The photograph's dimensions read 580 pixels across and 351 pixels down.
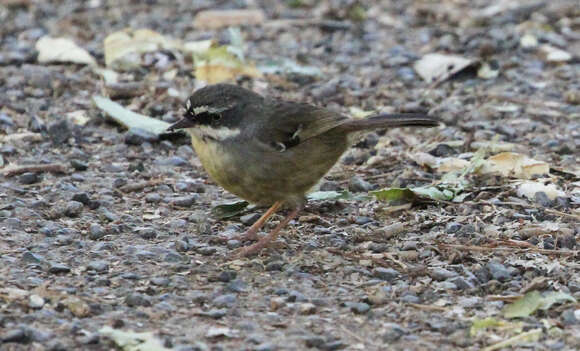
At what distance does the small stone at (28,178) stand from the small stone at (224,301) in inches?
92.7

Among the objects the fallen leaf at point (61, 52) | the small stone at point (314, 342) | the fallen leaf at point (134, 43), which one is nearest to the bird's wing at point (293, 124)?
the small stone at point (314, 342)

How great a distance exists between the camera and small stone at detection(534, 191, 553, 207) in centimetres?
654

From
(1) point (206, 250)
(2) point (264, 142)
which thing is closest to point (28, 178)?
(1) point (206, 250)

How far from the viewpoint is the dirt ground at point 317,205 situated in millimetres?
4879

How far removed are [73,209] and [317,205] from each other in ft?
5.41

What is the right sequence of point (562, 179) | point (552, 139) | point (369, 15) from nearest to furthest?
point (562, 179)
point (552, 139)
point (369, 15)

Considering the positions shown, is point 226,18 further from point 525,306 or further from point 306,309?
point 525,306

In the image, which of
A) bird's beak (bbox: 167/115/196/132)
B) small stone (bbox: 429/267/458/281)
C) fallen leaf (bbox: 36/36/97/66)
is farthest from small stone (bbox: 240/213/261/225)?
fallen leaf (bbox: 36/36/97/66)

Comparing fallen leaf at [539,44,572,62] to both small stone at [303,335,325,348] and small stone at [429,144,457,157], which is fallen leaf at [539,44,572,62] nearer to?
small stone at [429,144,457,157]

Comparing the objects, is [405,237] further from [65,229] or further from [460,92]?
[460,92]

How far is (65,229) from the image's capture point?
6086 millimetres

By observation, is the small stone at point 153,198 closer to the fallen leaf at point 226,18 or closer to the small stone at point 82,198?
the small stone at point 82,198

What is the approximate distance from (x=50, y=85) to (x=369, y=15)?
4.18 meters

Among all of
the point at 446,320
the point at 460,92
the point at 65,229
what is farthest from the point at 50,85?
the point at 446,320
